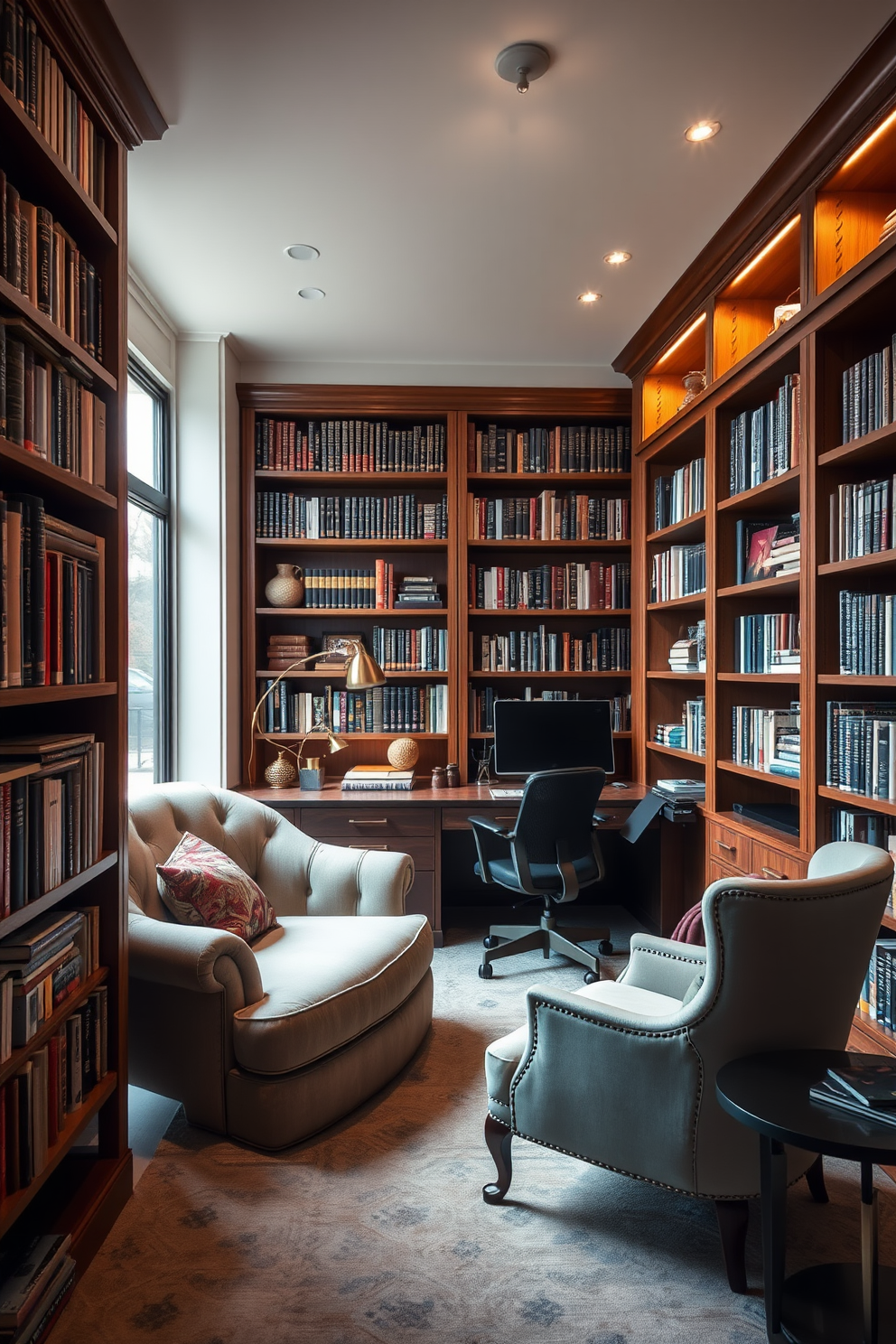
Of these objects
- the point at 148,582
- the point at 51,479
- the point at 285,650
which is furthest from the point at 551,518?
the point at 51,479

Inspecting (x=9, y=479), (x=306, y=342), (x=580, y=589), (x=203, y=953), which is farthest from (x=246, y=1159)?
(x=306, y=342)

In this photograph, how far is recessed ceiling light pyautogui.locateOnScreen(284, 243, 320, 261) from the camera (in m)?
2.97

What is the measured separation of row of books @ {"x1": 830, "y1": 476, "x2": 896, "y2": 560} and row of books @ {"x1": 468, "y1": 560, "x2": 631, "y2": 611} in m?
1.91

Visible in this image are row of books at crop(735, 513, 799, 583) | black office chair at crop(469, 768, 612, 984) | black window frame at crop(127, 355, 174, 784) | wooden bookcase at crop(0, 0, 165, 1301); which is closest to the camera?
wooden bookcase at crop(0, 0, 165, 1301)

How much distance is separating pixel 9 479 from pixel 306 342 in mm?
2522

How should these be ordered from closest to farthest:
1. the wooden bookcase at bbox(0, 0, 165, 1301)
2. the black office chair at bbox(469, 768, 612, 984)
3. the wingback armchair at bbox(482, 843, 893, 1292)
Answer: the wingback armchair at bbox(482, 843, 893, 1292), the wooden bookcase at bbox(0, 0, 165, 1301), the black office chair at bbox(469, 768, 612, 984)

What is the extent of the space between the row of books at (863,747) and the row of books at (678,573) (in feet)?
3.62

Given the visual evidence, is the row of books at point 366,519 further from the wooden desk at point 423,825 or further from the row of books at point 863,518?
the row of books at point 863,518

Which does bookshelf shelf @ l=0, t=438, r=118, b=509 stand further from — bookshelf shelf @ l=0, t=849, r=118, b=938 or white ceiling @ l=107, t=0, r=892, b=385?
white ceiling @ l=107, t=0, r=892, b=385

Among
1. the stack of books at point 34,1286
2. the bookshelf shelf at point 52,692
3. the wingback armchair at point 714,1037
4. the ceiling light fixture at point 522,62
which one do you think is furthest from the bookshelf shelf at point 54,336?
the stack of books at point 34,1286

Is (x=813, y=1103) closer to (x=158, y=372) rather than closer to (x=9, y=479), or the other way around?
(x=9, y=479)

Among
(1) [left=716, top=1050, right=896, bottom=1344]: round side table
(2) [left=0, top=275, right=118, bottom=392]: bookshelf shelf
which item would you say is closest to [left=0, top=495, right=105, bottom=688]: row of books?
(2) [left=0, top=275, right=118, bottom=392]: bookshelf shelf

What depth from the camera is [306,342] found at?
3924mm

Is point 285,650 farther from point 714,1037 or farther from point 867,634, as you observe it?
point 714,1037
